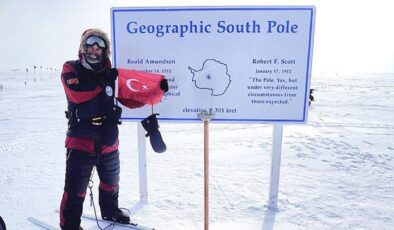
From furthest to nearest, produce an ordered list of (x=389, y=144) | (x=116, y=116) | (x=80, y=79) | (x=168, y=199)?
(x=389, y=144) < (x=168, y=199) < (x=116, y=116) < (x=80, y=79)

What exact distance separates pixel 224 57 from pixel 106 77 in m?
1.35

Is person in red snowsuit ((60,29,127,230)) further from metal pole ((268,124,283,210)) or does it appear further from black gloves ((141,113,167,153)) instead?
metal pole ((268,124,283,210))

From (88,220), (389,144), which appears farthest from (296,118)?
(389,144)

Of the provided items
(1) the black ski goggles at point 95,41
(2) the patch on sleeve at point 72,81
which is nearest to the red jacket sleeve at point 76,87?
(2) the patch on sleeve at point 72,81

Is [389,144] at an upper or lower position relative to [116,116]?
lower

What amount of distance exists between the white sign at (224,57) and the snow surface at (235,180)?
1.13 meters

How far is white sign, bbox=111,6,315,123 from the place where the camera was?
3.11 metres

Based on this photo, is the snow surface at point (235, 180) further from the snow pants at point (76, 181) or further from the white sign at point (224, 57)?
the white sign at point (224, 57)

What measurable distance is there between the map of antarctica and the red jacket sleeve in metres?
1.21

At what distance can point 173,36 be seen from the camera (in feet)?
10.5

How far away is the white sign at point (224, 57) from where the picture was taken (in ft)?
A: 10.2

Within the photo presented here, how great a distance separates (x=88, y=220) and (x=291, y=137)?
5387 millimetres

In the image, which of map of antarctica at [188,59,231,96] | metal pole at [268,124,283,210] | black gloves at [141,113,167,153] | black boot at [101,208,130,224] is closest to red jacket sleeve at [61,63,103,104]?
black gloves at [141,113,167,153]

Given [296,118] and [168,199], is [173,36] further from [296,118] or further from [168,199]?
[168,199]
